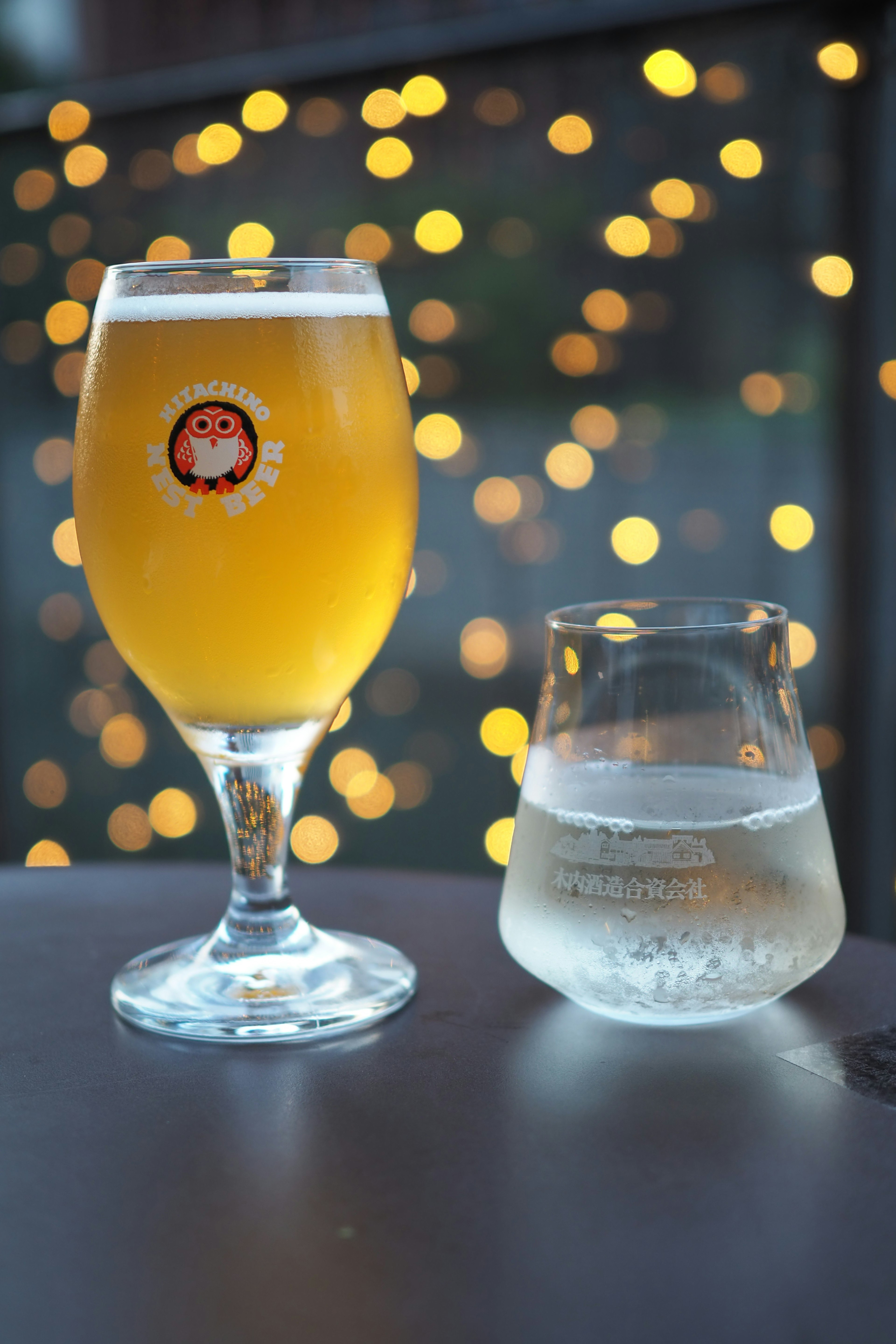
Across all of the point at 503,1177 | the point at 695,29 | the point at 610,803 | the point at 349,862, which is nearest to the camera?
the point at 503,1177

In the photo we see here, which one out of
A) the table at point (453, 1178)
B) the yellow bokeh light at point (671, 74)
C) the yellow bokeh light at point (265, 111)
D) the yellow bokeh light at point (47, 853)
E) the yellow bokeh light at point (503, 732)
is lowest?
the yellow bokeh light at point (47, 853)

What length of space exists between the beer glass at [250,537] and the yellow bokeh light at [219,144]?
5.64 feet

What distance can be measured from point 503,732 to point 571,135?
34.6 inches

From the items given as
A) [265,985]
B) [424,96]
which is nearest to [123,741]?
[424,96]

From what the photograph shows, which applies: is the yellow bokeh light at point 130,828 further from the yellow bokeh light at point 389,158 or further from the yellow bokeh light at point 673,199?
the yellow bokeh light at point 673,199

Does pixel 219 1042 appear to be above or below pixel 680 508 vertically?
below

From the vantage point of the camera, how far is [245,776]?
0.64 metres

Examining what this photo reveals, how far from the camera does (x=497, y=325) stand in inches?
82.6

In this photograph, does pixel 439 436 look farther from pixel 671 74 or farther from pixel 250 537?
pixel 250 537

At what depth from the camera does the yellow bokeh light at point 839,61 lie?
1.70 meters

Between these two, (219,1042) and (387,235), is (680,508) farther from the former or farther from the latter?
(219,1042)

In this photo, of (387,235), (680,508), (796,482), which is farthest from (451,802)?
(387,235)

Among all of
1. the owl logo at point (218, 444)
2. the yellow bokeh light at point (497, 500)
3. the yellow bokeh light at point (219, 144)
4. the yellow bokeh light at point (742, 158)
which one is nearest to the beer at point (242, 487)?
the owl logo at point (218, 444)

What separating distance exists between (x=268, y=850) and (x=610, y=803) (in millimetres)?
176
